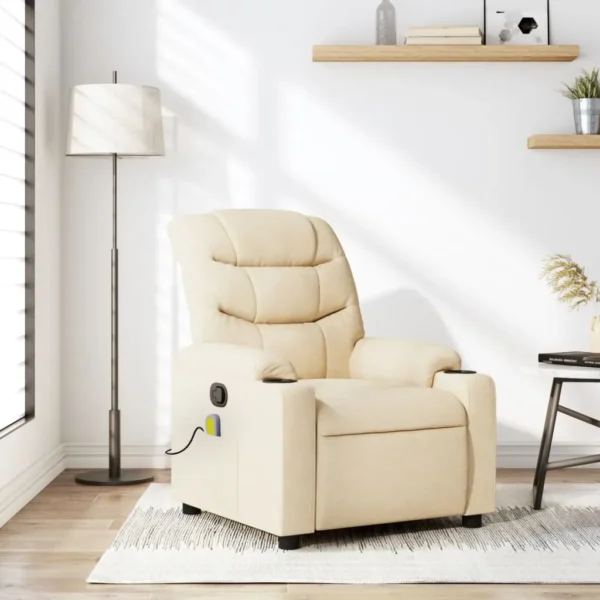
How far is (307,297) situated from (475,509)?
943 mm

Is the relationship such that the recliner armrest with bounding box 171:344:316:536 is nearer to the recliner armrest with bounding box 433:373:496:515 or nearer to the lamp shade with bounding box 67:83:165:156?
the recliner armrest with bounding box 433:373:496:515

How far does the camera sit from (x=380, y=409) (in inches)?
121

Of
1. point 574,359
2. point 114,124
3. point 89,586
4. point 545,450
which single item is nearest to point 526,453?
point 545,450

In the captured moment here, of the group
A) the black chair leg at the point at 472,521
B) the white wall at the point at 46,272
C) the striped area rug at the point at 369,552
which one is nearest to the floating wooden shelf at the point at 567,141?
the striped area rug at the point at 369,552

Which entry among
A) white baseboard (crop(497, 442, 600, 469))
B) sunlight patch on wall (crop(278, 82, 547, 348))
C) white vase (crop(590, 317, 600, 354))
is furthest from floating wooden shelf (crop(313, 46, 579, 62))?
white baseboard (crop(497, 442, 600, 469))

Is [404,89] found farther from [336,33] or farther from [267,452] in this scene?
[267,452]

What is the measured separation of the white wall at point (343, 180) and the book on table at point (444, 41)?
0.47 ft

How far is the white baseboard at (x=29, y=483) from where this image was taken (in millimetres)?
3426

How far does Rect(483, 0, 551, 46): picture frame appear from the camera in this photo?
435 cm

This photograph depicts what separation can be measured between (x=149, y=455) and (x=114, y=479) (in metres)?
0.35

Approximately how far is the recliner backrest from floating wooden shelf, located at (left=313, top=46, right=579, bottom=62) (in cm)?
82

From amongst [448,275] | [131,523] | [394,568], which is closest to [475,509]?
[394,568]

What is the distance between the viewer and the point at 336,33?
4355 mm

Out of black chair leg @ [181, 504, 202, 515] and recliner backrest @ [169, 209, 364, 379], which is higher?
recliner backrest @ [169, 209, 364, 379]
